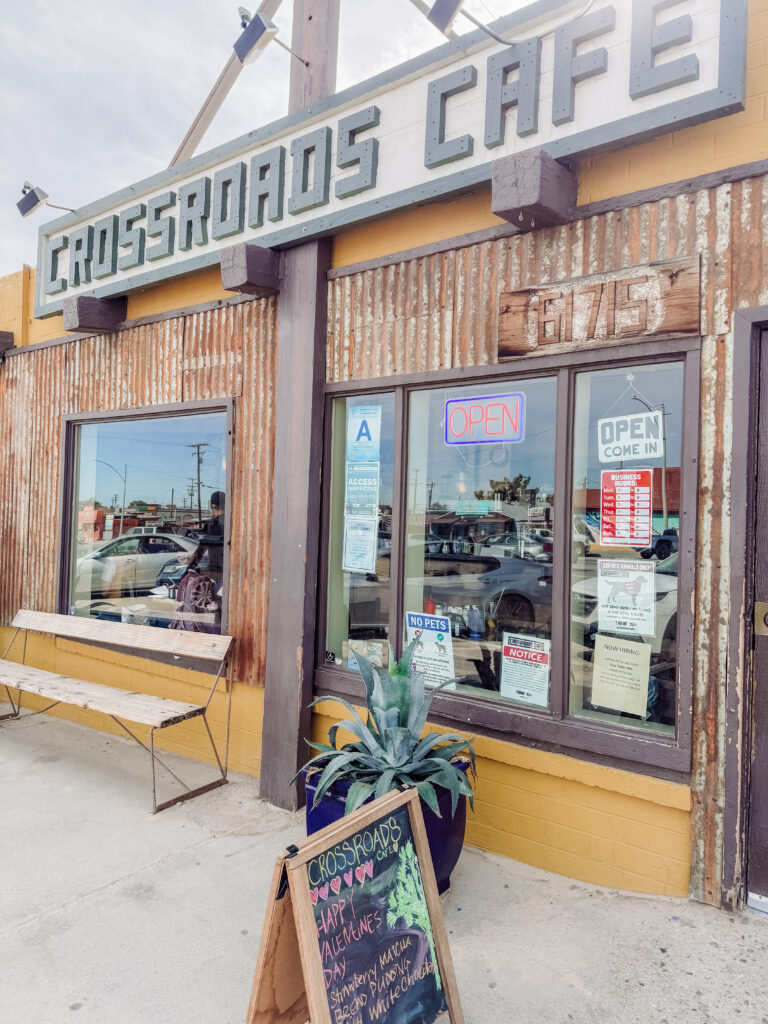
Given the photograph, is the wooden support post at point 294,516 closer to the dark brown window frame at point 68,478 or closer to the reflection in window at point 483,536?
the reflection in window at point 483,536

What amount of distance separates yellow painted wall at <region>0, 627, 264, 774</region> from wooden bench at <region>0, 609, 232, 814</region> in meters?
0.08

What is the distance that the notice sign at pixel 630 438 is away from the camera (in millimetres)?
3326

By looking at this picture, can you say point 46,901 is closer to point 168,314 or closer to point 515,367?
point 515,367

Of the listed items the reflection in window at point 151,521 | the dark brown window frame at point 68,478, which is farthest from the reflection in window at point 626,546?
the dark brown window frame at point 68,478

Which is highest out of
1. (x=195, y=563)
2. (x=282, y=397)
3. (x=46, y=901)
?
(x=282, y=397)

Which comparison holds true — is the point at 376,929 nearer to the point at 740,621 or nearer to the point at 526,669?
the point at 526,669

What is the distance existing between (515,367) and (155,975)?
313cm

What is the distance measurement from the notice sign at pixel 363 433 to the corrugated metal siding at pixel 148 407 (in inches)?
22.9

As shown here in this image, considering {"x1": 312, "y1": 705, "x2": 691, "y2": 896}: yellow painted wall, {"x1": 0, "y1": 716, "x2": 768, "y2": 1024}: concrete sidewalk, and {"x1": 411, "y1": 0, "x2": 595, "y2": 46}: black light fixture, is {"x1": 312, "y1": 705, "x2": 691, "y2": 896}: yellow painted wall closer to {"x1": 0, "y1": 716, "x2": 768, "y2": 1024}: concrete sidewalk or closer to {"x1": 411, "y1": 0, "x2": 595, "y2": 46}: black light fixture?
{"x1": 0, "y1": 716, "x2": 768, "y2": 1024}: concrete sidewalk

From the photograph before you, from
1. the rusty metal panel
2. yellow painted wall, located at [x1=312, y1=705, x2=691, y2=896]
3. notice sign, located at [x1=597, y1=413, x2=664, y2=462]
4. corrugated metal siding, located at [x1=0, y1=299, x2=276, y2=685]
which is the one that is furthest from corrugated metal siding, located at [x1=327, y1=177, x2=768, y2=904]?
corrugated metal siding, located at [x1=0, y1=299, x2=276, y2=685]

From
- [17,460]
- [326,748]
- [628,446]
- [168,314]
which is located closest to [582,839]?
[326,748]

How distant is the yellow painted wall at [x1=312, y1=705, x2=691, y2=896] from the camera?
3162 millimetres

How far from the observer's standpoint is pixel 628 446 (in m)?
3.41

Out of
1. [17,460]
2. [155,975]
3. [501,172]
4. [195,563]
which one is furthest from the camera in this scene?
[17,460]
